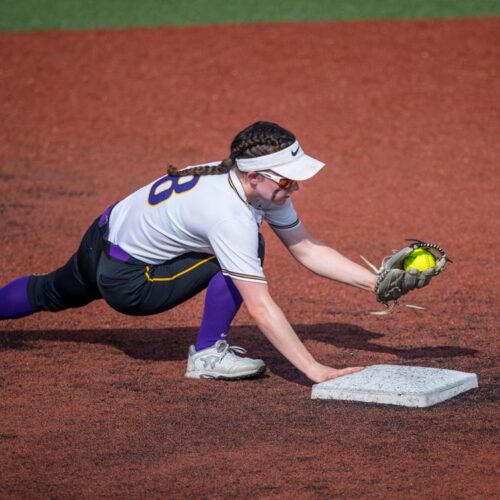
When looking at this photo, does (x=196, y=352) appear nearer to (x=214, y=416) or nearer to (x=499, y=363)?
(x=214, y=416)

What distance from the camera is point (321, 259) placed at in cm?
495

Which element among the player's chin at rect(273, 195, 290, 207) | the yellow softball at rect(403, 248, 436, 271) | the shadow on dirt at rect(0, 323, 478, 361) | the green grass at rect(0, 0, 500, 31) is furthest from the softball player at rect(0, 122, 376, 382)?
the green grass at rect(0, 0, 500, 31)

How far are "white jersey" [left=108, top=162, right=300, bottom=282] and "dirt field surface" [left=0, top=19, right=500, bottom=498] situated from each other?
65cm

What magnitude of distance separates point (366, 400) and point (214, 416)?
665 mm

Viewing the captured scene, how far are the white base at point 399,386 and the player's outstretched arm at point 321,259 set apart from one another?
476mm

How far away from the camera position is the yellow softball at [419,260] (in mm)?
4762

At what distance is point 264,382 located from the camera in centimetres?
488

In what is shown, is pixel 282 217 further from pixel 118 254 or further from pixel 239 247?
pixel 118 254

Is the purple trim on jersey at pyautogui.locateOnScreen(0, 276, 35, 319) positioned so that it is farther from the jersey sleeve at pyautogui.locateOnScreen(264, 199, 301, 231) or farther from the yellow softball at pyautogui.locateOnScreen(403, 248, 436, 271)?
the yellow softball at pyautogui.locateOnScreen(403, 248, 436, 271)

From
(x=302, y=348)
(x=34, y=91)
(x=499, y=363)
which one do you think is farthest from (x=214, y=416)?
(x=34, y=91)

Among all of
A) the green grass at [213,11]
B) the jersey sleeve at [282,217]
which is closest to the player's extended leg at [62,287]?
the jersey sleeve at [282,217]

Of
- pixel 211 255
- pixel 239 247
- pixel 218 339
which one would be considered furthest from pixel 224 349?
pixel 239 247

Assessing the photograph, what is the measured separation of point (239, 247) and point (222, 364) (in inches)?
30.7

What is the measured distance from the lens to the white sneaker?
4.86 m
